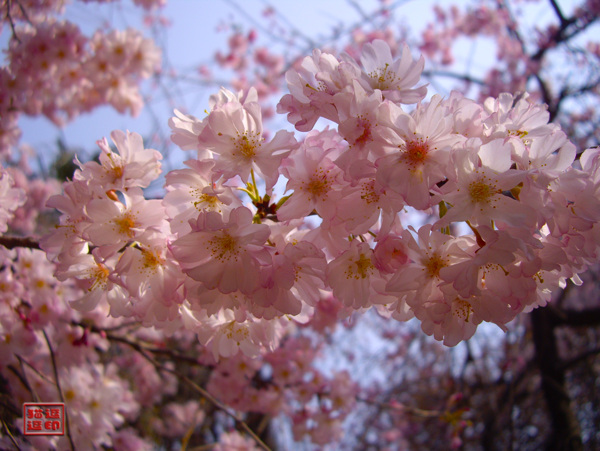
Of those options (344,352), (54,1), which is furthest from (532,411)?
(54,1)

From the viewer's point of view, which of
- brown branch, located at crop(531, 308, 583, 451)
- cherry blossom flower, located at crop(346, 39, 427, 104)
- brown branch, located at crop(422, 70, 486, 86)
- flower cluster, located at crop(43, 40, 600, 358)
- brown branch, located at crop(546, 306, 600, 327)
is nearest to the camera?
flower cluster, located at crop(43, 40, 600, 358)

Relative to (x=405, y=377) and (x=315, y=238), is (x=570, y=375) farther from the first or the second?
(x=315, y=238)

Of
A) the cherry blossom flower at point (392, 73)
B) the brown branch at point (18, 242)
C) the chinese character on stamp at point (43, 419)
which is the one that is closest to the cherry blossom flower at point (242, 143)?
the cherry blossom flower at point (392, 73)

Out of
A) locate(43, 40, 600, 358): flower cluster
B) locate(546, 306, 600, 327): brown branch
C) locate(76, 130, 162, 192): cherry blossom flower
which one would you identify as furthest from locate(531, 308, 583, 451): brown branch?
locate(76, 130, 162, 192): cherry blossom flower

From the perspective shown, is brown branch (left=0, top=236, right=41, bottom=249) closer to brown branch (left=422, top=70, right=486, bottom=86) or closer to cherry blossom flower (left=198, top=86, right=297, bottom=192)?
cherry blossom flower (left=198, top=86, right=297, bottom=192)

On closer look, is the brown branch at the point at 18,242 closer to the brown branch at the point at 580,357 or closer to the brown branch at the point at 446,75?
the brown branch at the point at 580,357

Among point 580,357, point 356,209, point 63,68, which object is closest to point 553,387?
point 580,357

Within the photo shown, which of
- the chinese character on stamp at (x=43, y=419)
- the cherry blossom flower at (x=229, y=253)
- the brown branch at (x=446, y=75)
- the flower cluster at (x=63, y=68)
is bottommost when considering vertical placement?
the chinese character on stamp at (x=43, y=419)

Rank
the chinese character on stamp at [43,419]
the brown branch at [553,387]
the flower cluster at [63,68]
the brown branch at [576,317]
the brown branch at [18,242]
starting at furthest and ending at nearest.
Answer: the brown branch at [576,317] → the brown branch at [553,387] → the flower cluster at [63,68] → the chinese character on stamp at [43,419] → the brown branch at [18,242]

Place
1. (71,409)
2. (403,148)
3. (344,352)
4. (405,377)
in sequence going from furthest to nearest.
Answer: (344,352) < (405,377) < (71,409) < (403,148)
